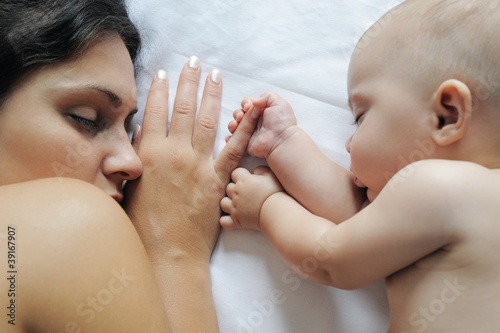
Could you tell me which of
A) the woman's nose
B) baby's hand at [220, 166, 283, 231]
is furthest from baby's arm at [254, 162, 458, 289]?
the woman's nose

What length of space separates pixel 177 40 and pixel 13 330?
0.75 meters

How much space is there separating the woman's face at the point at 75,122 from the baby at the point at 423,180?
1.14 feet

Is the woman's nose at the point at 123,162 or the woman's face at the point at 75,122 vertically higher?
the woman's face at the point at 75,122

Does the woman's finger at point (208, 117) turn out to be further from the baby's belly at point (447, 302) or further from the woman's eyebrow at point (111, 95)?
the baby's belly at point (447, 302)

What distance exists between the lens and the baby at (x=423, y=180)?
802 millimetres

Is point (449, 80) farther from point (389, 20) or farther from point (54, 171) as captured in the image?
point (54, 171)

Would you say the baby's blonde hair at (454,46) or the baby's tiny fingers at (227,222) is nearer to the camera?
the baby's blonde hair at (454,46)

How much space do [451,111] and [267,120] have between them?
386 millimetres

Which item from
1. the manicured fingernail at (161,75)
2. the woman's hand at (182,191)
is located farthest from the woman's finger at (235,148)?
the manicured fingernail at (161,75)

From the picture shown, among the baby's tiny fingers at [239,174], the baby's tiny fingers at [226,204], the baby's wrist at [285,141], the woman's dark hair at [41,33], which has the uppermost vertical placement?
the woman's dark hair at [41,33]

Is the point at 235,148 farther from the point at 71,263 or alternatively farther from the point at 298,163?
the point at 71,263

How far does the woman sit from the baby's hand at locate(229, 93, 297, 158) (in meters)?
0.03

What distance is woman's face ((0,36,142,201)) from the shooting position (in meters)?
0.89

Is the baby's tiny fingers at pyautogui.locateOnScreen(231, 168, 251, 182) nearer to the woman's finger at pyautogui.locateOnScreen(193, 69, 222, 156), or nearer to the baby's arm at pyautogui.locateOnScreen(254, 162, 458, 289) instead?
the woman's finger at pyautogui.locateOnScreen(193, 69, 222, 156)
